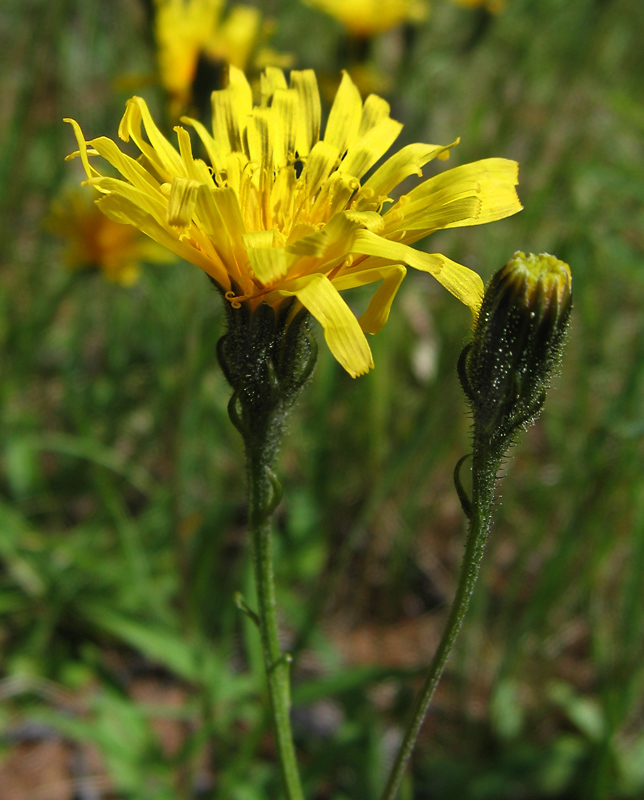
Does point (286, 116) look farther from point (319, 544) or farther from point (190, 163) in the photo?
point (319, 544)

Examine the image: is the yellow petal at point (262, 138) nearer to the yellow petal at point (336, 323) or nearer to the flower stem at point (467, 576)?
the yellow petal at point (336, 323)

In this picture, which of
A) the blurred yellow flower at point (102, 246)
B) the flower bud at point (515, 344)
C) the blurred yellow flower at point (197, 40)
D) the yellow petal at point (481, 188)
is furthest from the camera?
the blurred yellow flower at point (102, 246)

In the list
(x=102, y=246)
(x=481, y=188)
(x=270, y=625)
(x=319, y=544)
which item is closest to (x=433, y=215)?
(x=481, y=188)

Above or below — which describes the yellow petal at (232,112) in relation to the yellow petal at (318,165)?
above

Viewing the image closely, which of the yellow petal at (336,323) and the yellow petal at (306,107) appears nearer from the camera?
the yellow petal at (336,323)

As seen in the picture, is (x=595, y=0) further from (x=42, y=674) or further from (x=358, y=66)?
(x=42, y=674)

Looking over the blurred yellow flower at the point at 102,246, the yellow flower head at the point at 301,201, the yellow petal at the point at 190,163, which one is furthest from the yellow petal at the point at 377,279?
the blurred yellow flower at the point at 102,246

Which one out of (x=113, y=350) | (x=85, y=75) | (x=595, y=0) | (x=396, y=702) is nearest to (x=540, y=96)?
(x=595, y=0)

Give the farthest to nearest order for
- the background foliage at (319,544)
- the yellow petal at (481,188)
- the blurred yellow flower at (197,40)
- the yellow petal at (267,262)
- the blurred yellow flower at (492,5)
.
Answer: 1. the blurred yellow flower at (492,5)
2. the blurred yellow flower at (197,40)
3. the background foliage at (319,544)
4. the yellow petal at (481,188)
5. the yellow petal at (267,262)
